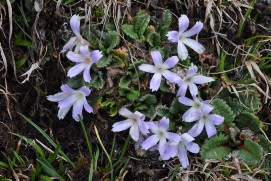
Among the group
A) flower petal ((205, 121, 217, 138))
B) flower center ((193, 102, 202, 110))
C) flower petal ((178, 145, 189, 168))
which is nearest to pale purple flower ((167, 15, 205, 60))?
flower center ((193, 102, 202, 110))

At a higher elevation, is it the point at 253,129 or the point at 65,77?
the point at 65,77

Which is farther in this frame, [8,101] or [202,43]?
[202,43]

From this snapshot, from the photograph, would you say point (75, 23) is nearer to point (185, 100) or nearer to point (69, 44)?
point (69, 44)

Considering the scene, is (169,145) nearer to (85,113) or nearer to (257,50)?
(85,113)

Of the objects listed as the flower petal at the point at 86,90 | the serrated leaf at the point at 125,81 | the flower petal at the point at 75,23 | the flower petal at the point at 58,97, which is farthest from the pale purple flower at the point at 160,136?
the flower petal at the point at 75,23

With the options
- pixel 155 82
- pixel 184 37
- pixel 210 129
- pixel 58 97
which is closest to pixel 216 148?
pixel 210 129

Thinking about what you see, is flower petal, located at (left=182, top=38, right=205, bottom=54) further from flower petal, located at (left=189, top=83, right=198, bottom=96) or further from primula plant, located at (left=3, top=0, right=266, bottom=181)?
flower petal, located at (left=189, top=83, right=198, bottom=96)

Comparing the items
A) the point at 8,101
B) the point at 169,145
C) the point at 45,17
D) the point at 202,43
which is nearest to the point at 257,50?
the point at 202,43
